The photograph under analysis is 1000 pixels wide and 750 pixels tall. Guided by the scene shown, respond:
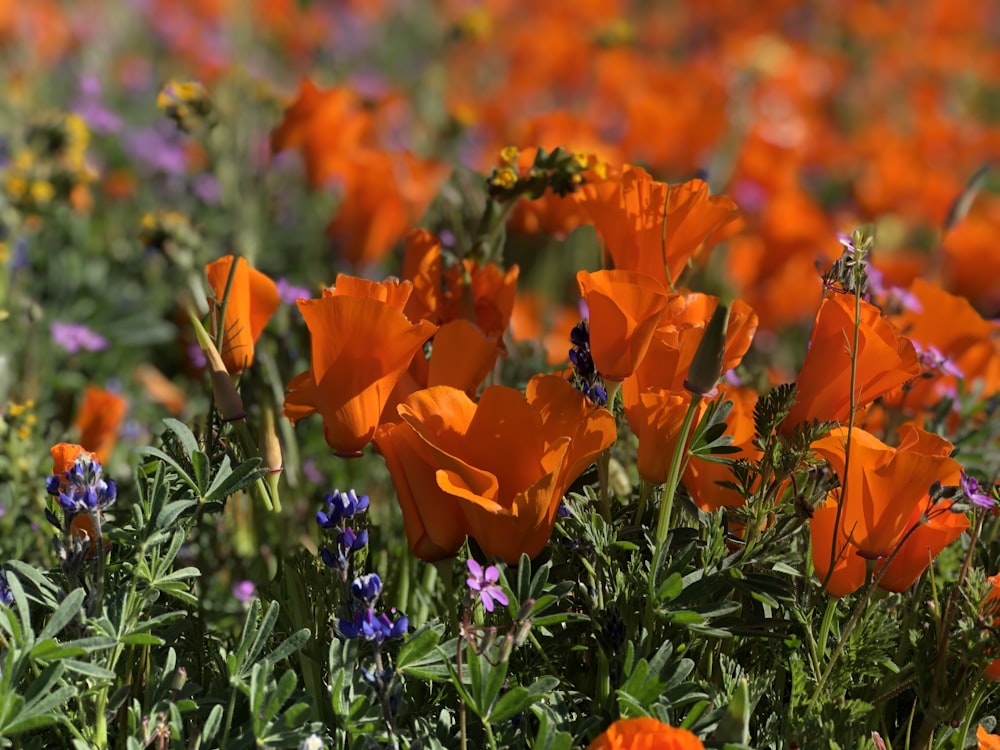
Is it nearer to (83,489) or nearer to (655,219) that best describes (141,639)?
(83,489)

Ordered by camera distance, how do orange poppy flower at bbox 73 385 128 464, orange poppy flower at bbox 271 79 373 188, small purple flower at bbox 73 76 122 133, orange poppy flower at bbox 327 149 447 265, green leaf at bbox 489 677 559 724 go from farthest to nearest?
1. small purple flower at bbox 73 76 122 133
2. orange poppy flower at bbox 327 149 447 265
3. orange poppy flower at bbox 271 79 373 188
4. orange poppy flower at bbox 73 385 128 464
5. green leaf at bbox 489 677 559 724

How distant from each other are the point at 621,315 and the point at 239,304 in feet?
1.50

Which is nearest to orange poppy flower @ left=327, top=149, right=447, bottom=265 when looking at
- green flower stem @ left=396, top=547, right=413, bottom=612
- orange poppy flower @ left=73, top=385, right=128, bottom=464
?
orange poppy flower @ left=73, top=385, right=128, bottom=464

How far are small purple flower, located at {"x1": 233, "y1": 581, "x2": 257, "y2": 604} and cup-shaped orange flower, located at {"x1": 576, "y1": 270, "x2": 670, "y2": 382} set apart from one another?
75 centimetres

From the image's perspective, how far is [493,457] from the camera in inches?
46.1

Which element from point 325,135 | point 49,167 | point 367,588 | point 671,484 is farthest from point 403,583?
point 325,135

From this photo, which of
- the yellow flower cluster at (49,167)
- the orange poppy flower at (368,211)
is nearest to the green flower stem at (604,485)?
the yellow flower cluster at (49,167)

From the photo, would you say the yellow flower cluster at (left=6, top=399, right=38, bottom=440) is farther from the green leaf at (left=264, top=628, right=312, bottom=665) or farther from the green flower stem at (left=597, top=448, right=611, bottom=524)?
the green flower stem at (left=597, top=448, right=611, bottom=524)

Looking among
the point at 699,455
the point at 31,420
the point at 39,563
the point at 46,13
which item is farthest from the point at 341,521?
the point at 46,13

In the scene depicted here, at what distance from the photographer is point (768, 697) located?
128 cm

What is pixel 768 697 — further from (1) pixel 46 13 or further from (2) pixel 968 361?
(1) pixel 46 13

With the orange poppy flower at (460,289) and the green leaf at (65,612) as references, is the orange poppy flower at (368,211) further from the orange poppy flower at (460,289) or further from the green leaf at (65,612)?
the green leaf at (65,612)

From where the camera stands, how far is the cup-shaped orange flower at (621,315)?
1140mm

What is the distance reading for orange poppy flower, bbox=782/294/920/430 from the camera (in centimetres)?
117
